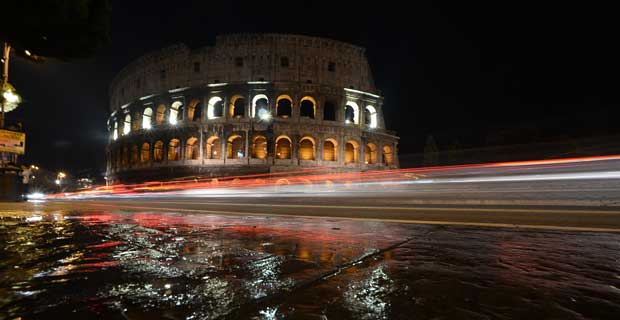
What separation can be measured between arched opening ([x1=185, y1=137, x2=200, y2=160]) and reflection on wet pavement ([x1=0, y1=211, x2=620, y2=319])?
3193cm

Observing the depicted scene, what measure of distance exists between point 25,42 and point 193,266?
4886 mm

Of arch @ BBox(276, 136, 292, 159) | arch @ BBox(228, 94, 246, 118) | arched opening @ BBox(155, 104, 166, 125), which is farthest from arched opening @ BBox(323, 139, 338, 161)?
arched opening @ BBox(155, 104, 166, 125)

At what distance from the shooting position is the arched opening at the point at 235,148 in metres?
31.9

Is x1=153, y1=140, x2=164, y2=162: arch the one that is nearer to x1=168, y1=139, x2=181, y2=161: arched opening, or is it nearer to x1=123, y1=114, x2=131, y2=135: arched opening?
x1=168, y1=139, x2=181, y2=161: arched opening

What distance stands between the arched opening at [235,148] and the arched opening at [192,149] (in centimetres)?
355

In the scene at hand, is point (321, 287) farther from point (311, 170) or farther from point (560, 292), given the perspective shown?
point (311, 170)

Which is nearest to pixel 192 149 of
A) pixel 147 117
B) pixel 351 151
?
pixel 147 117

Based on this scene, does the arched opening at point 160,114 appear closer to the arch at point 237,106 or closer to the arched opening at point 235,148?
the arch at point 237,106

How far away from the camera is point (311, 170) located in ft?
98.7

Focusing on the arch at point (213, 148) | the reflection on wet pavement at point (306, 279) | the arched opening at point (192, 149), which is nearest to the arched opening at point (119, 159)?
the arched opening at point (192, 149)

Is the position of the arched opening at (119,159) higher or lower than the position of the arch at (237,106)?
lower

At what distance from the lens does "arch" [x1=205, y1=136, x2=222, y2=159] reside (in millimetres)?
32625

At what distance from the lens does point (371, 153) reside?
35.8 m

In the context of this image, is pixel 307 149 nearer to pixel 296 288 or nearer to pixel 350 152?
pixel 350 152
